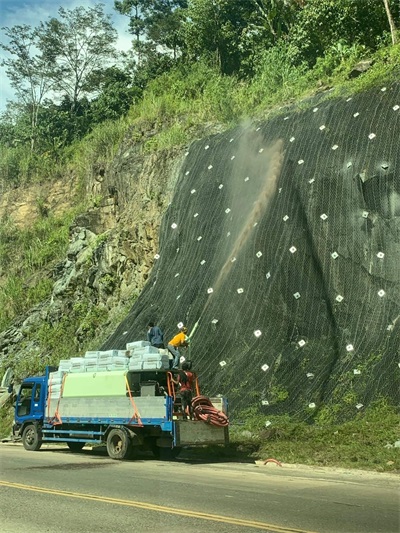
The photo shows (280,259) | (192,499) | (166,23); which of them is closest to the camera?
(192,499)

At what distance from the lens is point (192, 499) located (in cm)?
870

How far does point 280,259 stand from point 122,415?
708 cm

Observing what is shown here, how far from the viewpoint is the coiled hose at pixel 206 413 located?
13977 mm

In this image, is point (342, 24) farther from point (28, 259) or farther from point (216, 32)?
point (28, 259)

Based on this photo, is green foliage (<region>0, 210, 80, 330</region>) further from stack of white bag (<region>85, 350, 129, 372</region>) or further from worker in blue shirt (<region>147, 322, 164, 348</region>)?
stack of white bag (<region>85, 350, 129, 372</region>)

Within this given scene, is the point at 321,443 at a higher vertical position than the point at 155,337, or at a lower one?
lower

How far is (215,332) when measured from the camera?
19156 millimetres

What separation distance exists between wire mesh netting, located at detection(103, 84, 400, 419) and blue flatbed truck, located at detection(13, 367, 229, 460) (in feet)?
9.50

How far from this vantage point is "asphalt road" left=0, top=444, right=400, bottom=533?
280 inches

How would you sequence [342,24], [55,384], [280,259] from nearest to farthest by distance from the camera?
[55,384]
[280,259]
[342,24]

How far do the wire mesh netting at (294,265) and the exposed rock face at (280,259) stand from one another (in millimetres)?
38

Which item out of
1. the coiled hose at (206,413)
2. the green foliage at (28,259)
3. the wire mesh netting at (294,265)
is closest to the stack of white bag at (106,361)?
the coiled hose at (206,413)

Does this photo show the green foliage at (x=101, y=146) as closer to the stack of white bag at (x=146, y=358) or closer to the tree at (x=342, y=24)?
the tree at (x=342, y=24)

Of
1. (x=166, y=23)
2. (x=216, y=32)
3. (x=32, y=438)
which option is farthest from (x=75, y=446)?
(x=166, y=23)
